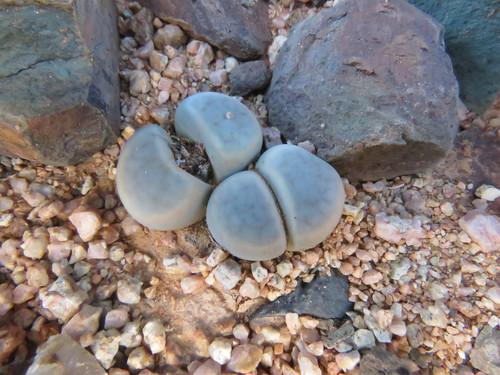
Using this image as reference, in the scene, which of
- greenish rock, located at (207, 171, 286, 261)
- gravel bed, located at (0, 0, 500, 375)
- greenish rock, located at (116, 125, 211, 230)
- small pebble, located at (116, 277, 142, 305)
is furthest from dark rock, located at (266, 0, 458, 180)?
small pebble, located at (116, 277, 142, 305)

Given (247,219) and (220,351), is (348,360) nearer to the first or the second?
(220,351)

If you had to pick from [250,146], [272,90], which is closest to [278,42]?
[272,90]

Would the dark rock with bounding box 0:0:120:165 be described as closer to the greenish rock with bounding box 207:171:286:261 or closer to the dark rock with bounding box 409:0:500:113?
the greenish rock with bounding box 207:171:286:261

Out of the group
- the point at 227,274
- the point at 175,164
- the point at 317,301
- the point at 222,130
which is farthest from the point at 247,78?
the point at 317,301

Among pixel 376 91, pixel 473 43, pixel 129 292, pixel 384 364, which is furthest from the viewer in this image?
pixel 473 43

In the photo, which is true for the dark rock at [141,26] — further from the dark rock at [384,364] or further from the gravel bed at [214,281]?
the dark rock at [384,364]

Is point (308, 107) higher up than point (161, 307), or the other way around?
point (308, 107)

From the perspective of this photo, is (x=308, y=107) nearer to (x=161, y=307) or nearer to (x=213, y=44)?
(x=213, y=44)
